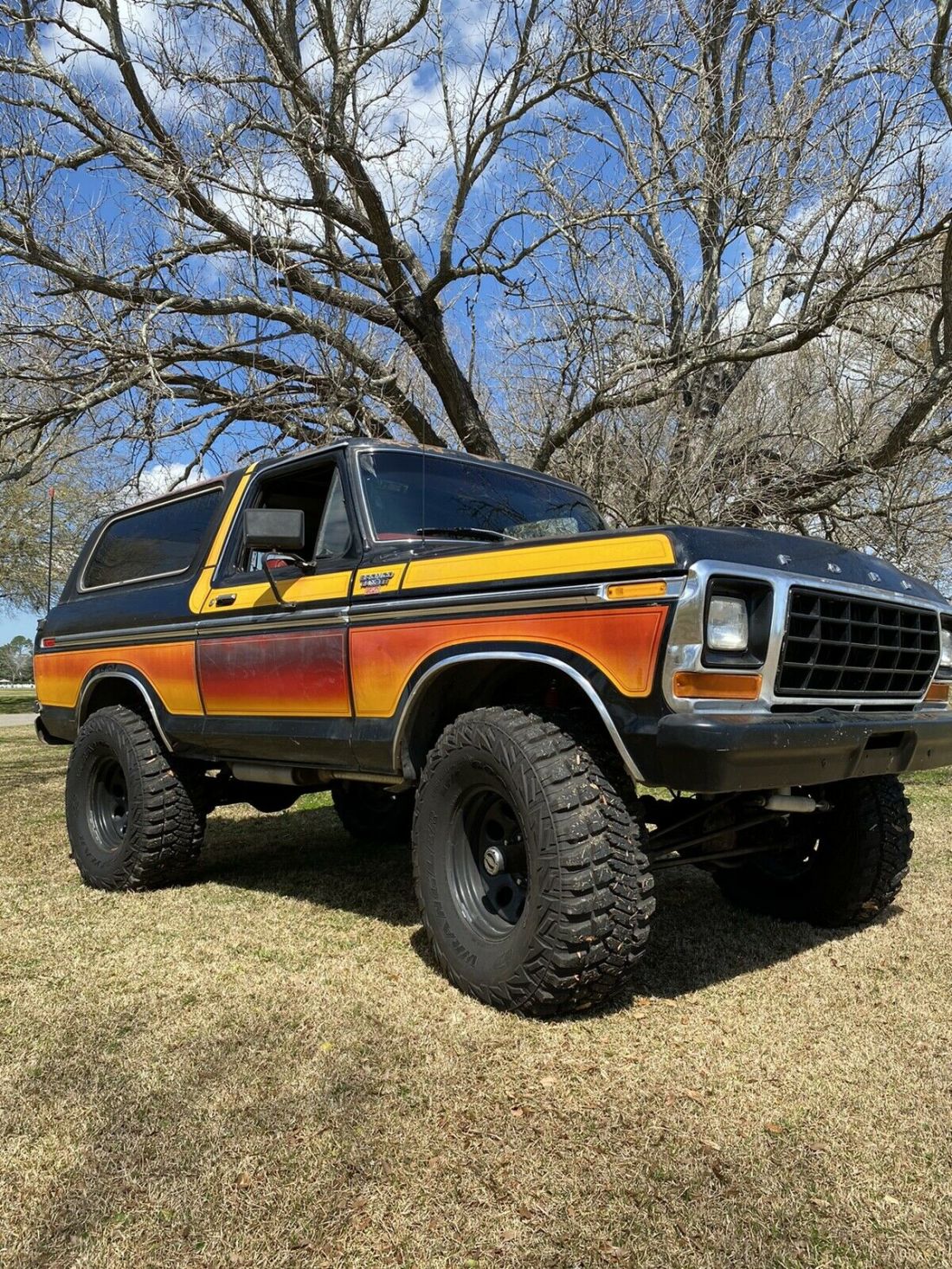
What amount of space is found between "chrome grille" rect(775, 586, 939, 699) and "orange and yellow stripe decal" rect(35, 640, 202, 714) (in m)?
3.02

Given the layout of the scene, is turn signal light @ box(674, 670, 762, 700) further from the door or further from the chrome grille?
the door

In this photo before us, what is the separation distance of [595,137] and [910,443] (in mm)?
4251

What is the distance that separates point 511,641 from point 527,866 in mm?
786

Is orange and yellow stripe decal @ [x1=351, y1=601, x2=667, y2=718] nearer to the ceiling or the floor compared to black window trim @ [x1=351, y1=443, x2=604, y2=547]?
nearer to the floor

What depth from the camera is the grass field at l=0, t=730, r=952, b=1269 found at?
204 centimetres

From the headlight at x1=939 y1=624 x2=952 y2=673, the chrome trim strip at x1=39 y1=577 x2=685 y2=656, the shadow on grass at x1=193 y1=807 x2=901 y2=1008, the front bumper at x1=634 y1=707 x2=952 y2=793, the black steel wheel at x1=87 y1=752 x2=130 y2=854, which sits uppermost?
the chrome trim strip at x1=39 y1=577 x2=685 y2=656

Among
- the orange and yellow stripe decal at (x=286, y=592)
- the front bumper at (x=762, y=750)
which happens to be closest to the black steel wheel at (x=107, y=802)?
the orange and yellow stripe decal at (x=286, y=592)

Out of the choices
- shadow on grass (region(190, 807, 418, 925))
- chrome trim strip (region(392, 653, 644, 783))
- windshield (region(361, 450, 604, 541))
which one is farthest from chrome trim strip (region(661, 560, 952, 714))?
shadow on grass (region(190, 807, 418, 925))

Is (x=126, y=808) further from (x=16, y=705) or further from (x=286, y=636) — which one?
(x=16, y=705)

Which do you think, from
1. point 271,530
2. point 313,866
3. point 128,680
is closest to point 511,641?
point 271,530

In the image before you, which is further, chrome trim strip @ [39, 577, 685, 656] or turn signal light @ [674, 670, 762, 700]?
chrome trim strip @ [39, 577, 685, 656]

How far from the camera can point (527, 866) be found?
3.23 metres

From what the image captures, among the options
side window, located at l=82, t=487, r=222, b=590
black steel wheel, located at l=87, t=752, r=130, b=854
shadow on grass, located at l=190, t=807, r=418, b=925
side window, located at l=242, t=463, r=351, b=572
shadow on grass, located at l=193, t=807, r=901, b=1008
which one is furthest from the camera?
black steel wheel, located at l=87, t=752, r=130, b=854

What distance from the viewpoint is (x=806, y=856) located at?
4375mm
